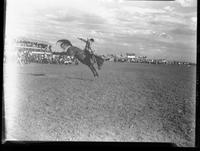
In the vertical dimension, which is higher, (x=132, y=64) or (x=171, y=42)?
(x=171, y=42)

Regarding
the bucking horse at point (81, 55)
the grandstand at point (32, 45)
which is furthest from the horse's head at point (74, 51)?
the grandstand at point (32, 45)

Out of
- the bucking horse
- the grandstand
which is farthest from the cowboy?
the grandstand

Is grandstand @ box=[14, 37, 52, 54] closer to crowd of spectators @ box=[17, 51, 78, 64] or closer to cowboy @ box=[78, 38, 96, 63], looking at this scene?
crowd of spectators @ box=[17, 51, 78, 64]

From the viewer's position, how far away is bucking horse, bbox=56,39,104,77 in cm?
152

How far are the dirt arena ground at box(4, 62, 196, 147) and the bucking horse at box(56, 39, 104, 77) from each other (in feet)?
0.10

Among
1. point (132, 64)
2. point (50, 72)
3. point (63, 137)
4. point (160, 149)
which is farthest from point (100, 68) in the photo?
point (160, 149)

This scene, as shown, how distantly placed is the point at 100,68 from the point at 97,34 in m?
0.19

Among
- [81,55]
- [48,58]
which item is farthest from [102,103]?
[48,58]

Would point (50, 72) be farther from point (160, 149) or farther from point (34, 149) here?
point (160, 149)

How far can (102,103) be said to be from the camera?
1498 mm

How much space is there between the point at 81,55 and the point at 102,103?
0.30 meters

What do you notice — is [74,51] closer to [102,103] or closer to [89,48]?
[89,48]

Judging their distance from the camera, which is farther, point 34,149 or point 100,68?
point 100,68

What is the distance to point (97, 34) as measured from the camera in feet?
4.94
